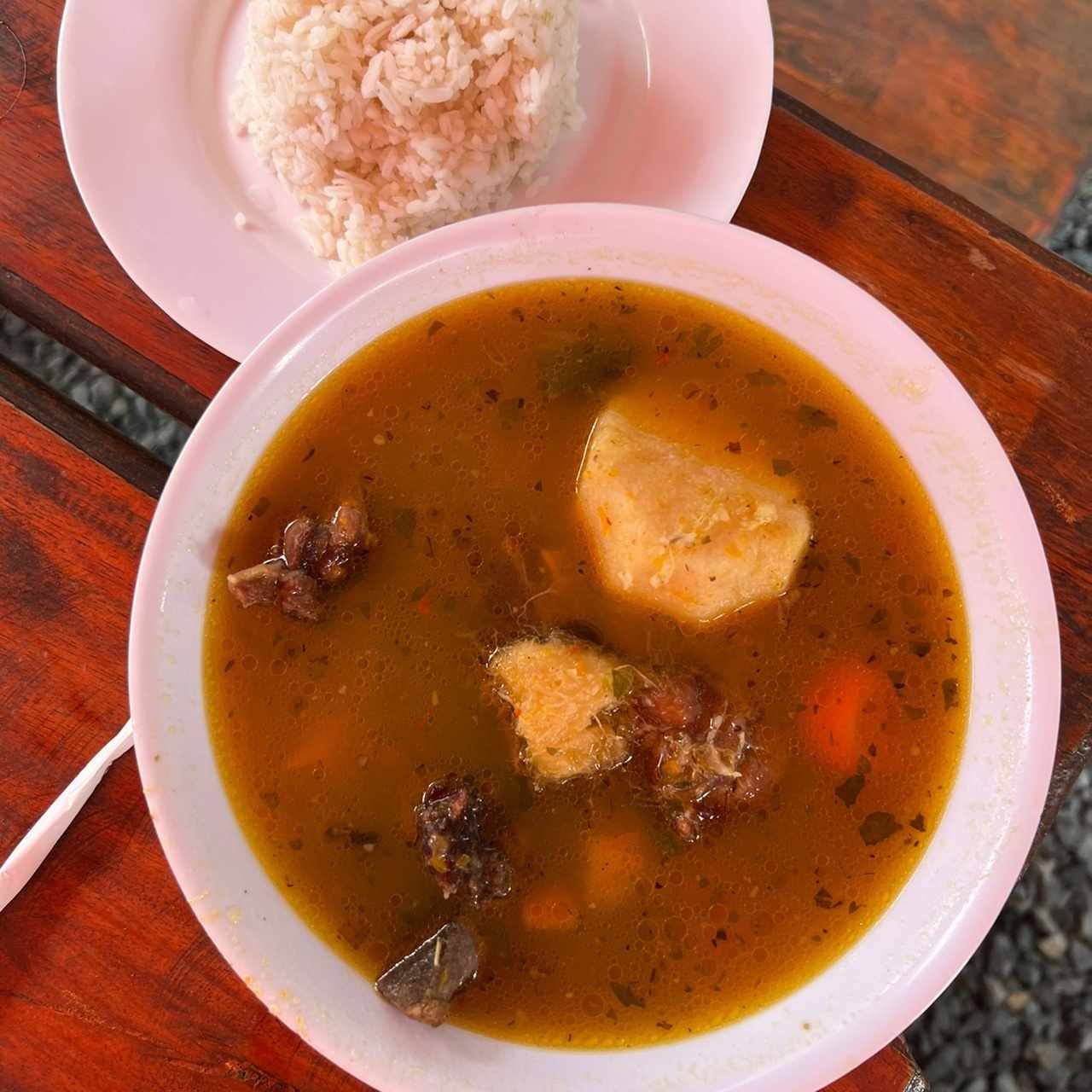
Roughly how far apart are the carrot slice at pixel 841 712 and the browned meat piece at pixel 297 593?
0.78 meters

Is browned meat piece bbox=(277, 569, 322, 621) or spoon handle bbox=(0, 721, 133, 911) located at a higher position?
browned meat piece bbox=(277, 569, 322, 621)

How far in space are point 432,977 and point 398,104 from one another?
1.51 meters

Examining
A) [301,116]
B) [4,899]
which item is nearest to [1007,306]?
[301,116]

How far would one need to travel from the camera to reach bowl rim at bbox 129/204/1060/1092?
1.34m

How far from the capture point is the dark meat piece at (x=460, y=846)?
→ 4.50ft

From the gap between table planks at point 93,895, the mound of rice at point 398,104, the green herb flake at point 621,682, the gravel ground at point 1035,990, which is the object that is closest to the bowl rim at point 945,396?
the gap between table planks at point 93,895

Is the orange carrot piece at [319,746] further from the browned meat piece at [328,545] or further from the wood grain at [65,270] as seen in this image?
the wood grain at [65,270]

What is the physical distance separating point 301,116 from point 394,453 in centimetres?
74

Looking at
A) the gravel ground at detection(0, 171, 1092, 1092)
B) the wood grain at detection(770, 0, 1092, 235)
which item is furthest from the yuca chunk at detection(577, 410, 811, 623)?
the gravel ground at detection(0, 171, 1092, 1092)

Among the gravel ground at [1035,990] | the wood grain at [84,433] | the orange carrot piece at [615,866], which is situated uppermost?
the wood grain at [84,433]

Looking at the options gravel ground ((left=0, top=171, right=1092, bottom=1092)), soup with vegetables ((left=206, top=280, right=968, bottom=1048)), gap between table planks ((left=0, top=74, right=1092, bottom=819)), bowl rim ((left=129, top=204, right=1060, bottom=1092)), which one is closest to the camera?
bowl rim ((left=129, top=204, right=1060, bottom=1092))

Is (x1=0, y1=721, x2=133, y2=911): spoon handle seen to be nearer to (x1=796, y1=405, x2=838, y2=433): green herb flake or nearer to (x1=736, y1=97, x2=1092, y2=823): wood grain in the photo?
(x1=796, y1=405, x2=838, y2=433): green herb flake

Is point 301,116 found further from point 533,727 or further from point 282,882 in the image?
point 282,882

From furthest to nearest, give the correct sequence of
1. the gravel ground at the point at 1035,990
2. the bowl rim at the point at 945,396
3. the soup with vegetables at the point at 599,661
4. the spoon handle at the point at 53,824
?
the gravel ground at the point at 1035,990 → the spoon handle at the point at 53,824 → the soup with vegetables at the point at 599,661 → the bowl rim at the point at 945,396
